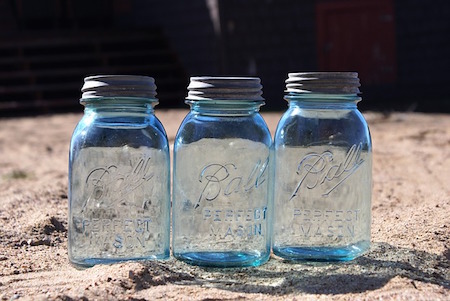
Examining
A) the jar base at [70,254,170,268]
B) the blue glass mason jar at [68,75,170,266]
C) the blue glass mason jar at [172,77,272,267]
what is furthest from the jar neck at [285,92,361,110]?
the jar base at [70,254,170,268]

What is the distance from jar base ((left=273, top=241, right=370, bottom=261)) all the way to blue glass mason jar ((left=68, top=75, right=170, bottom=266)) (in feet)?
1.54

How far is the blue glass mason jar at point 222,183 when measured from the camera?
2.53 meters

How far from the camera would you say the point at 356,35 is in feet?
36.8

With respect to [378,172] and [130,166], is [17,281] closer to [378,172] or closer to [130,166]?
[130,166]

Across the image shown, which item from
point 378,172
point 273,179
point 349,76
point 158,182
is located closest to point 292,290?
point 273,179

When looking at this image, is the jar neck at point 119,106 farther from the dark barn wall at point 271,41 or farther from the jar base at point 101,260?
the dark barn wall at point 271,41

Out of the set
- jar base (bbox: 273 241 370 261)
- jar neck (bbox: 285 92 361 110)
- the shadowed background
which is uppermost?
the shadowed background

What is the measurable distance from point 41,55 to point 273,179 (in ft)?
34.0

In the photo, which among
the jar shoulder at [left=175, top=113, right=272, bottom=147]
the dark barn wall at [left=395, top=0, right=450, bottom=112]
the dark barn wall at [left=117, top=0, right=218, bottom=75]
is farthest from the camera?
the dark barn wall at [left=395, top=0, right=450, bottom=112]

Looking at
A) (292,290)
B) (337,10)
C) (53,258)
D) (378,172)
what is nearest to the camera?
(292,290)

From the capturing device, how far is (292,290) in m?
2.36

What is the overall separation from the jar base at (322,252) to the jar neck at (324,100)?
1.67 ft

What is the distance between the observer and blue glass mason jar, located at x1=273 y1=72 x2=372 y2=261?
2615 millimetres

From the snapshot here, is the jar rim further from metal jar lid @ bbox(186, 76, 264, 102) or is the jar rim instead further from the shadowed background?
the shadowed background
